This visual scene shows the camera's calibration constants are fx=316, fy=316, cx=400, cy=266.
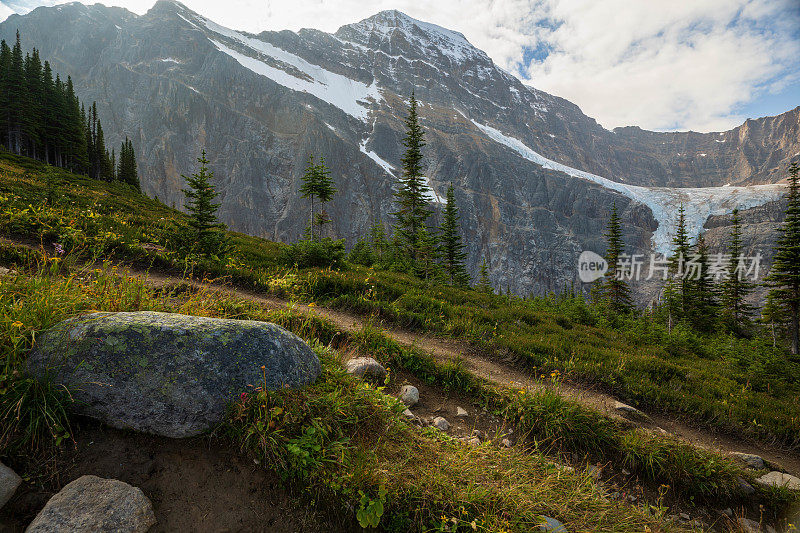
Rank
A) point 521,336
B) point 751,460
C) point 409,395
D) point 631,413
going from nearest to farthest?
1. point 409,395
2. point 751,460
3. point 631,413
4. point 521,336

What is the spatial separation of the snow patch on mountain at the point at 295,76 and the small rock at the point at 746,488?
587ft

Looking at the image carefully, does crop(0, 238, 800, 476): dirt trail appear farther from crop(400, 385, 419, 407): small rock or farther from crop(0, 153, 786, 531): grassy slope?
crop(400, 385, 419, 407): small rock

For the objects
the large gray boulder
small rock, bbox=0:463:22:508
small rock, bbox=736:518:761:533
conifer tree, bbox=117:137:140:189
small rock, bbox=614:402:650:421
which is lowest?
small rock, bbox=736:518:761:533

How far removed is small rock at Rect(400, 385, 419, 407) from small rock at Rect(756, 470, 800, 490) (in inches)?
199

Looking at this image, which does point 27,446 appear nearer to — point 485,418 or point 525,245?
point 485,418

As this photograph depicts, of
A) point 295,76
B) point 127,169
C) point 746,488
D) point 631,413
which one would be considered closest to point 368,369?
point 631,413

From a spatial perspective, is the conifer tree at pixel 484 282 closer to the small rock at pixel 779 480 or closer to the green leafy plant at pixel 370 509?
the small rock at pixel 779 480

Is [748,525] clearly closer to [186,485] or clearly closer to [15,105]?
[186,485]

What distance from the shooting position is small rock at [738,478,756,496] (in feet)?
14.6

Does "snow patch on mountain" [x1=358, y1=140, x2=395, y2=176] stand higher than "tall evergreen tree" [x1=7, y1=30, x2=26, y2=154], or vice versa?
"snow patch on mountain" [x1=358, y1=140, x2=395, y2=176]

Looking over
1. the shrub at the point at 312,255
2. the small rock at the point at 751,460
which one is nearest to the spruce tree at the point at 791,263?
the small rock at the point at 751,460

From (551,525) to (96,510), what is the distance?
340 cm

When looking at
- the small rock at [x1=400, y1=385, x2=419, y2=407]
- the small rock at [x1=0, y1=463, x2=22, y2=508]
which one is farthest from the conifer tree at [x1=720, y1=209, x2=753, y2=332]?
the small rock at [x1=0, y1=463, x2=22, y2=508]

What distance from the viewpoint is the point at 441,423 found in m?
4.54
